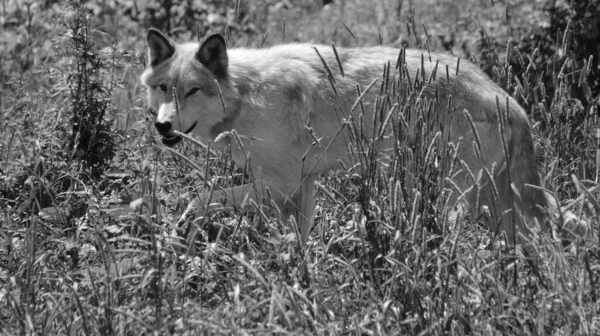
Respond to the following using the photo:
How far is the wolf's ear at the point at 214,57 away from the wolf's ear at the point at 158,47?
23 centimetres

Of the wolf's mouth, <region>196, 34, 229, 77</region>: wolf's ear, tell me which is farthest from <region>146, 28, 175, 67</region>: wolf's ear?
the wolf's mouth

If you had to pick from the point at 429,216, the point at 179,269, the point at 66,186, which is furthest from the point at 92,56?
the point at 429,216

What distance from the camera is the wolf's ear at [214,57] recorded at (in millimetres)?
5320

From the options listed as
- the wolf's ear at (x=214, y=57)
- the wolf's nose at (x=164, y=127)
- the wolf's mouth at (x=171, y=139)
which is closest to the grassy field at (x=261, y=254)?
the wolf's mouth at (x=171, y=139)

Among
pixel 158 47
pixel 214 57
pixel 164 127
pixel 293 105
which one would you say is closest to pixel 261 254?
pixel 164 127

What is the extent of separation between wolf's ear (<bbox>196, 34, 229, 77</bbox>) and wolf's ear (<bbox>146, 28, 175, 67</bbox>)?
227 mm

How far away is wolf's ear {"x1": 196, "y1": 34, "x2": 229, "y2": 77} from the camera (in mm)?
5320

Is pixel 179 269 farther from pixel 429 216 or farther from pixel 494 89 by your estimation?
pixel 494 89

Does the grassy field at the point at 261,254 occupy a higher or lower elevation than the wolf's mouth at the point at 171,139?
lower

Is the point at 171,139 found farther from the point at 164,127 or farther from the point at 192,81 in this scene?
the point at 192,81

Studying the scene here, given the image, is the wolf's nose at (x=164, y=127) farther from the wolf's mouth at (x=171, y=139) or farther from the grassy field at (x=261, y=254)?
the grassy field at (x=261, y=254)

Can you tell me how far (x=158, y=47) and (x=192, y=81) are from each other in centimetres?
39

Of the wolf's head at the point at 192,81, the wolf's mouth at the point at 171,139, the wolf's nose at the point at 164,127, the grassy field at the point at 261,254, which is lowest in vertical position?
the grassy field at the point at 261,254

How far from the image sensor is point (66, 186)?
573cm
